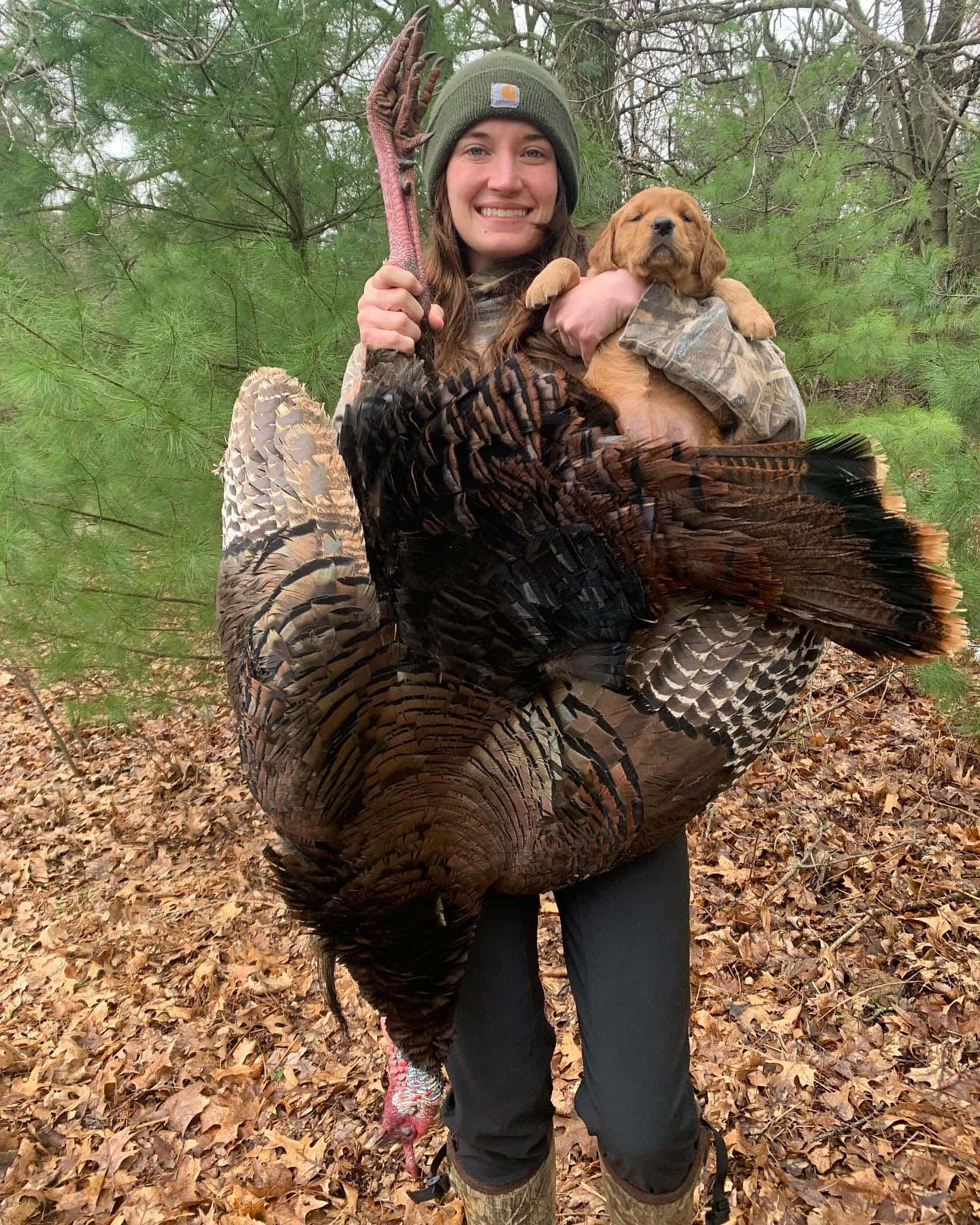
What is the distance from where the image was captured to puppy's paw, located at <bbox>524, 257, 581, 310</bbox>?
6.23ft

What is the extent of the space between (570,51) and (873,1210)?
6514 millimetres

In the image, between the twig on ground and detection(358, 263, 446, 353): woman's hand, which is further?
the twig on ground

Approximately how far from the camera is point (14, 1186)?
311 cm

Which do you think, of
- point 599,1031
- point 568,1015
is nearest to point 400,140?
point 599,1031

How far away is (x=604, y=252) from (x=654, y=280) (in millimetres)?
241

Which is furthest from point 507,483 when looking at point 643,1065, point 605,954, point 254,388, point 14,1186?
point 14,1186

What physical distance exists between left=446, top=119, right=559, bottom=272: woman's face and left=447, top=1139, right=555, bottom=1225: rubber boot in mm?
2517

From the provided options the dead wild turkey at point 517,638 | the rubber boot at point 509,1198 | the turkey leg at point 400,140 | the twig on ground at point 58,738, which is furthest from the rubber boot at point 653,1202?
the twig on ground at point 58,738

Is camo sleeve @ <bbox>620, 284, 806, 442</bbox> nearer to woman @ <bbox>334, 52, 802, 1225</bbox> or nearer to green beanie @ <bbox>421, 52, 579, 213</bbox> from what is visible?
woman @ <bbox>334, 52, 802, 1225</bbox>

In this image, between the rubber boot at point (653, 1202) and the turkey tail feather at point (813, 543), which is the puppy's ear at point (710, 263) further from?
the rubber boot at point (653, 1202)

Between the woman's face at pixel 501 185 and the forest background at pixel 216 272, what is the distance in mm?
1876

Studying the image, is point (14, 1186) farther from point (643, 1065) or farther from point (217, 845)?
point (643, 1065)

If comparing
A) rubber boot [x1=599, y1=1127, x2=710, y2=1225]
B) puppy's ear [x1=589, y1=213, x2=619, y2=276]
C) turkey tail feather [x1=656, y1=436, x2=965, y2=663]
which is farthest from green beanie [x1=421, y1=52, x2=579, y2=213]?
rubber boot [x1=599, y1=1127, x2=710, y2=1225]

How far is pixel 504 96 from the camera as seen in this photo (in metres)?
2.00
